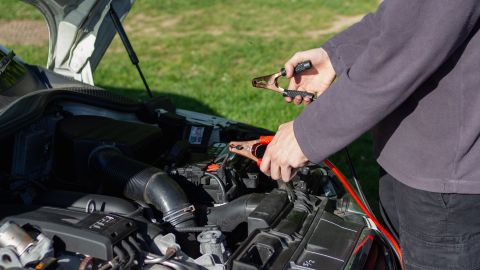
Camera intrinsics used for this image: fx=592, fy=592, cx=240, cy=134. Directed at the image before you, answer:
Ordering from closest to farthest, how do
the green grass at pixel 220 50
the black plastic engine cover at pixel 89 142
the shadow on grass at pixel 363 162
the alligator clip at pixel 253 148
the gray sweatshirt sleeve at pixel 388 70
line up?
the gray sweatshirt sleeve at pixel 388 70 → the alligator clip at pixel 253 148 → the black plastic engine cover at pixel 89 142 → the shadow on grass at pixel 363 162 → the green grass at pixel 220 50

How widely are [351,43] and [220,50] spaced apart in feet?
20.0

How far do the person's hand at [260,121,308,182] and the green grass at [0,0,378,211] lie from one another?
2530mm

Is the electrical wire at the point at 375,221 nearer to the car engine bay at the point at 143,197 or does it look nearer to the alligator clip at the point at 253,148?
the car engine bay at the point at 143,197

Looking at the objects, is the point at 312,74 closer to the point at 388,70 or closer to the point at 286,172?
the point at 286,172

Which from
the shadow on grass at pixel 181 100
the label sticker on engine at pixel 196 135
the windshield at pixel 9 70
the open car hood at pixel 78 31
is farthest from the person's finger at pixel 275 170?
the shadow on grass at pixel 181 100

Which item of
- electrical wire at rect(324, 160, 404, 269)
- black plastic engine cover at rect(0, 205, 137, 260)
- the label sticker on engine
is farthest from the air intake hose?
electrical wire at rect(324, 160, 404, 269)

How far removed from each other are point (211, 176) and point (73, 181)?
0.67m

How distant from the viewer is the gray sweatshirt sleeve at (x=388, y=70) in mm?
1559

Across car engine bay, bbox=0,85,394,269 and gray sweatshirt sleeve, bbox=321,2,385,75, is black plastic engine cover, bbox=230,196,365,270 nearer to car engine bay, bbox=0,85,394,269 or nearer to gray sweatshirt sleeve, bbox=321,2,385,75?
car engine bay, bbox=0,85,394,269

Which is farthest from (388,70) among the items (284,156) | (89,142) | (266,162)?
(89,142)

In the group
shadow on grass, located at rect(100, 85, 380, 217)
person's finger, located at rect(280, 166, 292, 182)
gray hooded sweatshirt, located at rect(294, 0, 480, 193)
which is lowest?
shadow on grass, located at rect(100, 85, 380, 217)

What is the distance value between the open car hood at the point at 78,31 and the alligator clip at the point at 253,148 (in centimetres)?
118

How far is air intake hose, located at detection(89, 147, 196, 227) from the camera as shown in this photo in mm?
2381

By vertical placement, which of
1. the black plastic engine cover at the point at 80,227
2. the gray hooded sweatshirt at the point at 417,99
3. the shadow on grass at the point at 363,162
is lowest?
the shadow on grass at the point at 363,162
